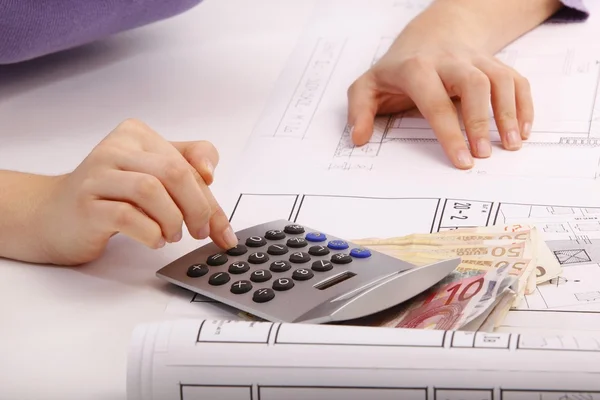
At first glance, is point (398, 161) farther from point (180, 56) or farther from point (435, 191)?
point (180, 56)

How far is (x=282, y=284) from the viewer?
575 mm

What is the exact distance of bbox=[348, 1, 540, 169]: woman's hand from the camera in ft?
2.59

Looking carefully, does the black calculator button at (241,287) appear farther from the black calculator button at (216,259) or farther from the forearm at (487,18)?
the forearm at (487,18)

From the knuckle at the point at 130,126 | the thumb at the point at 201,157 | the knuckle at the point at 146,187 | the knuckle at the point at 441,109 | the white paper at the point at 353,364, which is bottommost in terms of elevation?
the white paper at the point at 353,364

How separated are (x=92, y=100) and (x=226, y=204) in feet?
0.89

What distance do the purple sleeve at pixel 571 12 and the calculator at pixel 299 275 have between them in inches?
19.8

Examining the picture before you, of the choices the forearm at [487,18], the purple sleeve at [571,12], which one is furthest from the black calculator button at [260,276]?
the purple sleeve at [571,12]

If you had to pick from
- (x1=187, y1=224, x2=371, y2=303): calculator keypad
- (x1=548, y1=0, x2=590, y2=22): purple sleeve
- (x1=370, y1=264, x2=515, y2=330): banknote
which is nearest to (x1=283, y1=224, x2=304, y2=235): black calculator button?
(x1=187, y1=224, x2=371, y2=303): calculator keypad

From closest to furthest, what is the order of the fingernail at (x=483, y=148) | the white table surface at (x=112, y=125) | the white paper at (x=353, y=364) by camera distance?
1. the white paper at (x=353, y=364)
2. the white table surface at (x=112, y=125)
3. the fingernail at (x=483, y=148)

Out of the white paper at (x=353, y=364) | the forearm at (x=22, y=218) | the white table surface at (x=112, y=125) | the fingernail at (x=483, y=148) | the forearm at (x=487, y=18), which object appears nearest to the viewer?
the white paper at (x=353, y=364)

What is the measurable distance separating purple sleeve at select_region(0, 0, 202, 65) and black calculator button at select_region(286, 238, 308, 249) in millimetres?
391

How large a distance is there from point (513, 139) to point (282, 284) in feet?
0.97

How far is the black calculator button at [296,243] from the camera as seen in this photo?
624mm

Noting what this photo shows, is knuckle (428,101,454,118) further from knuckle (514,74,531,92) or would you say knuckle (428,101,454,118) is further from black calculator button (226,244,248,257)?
black calculator button (226,244,248,257)
